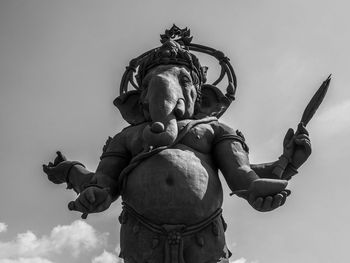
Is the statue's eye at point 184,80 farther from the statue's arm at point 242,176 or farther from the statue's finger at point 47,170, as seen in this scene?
the statue's finger at point 47,170

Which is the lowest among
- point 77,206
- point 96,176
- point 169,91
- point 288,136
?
point 77,206

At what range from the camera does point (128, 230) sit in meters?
5.26

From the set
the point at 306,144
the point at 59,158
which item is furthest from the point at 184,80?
the point at 59,158

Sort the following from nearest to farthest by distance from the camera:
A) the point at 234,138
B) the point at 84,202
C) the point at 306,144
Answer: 1. the point at 84,202
2. the point at 306,144
3. the point at 234,138

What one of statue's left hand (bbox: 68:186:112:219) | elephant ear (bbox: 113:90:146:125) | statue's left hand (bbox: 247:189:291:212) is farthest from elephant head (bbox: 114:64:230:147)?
statue's left hand (bbox: 247:189:291:212)

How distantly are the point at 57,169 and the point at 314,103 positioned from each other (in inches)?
112

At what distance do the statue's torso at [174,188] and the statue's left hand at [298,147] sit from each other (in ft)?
2.58

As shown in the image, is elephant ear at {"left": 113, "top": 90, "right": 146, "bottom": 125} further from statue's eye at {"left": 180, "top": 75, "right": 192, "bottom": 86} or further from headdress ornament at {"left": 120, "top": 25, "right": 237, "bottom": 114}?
statue's eye at {"left": 180, "top": 75, "right": 192, "bottom": 86}

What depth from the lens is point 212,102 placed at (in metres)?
6.45

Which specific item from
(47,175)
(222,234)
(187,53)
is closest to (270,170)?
(222,234)

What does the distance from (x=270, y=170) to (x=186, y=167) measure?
97 cm

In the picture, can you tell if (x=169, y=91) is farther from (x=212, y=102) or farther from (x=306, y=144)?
(x=306, y=144)

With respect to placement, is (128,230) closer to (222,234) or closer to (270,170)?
(222,234)

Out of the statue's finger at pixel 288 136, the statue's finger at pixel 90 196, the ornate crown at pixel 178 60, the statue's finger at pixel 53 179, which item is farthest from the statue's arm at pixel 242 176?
the statue's finger at pixel 53 179
